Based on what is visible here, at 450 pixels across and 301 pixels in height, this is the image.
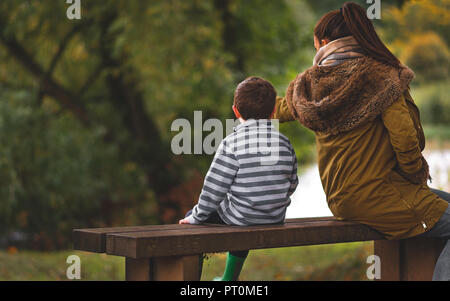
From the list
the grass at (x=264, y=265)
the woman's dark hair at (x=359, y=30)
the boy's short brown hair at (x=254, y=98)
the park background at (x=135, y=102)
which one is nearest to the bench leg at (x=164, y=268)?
the boy's short brown hair at (x=254, y=98)

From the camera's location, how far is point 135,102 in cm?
1049

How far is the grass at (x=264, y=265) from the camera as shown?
682 centimetres

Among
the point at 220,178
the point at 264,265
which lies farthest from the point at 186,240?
the point at 264,265

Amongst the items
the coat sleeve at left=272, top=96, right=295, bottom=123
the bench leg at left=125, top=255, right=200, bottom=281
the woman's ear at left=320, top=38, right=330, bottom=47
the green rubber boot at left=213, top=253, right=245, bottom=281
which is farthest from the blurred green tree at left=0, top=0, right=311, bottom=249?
the bench leg at left=125, top=255, right=200, bottom=281

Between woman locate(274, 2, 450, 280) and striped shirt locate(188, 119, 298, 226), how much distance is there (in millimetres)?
276

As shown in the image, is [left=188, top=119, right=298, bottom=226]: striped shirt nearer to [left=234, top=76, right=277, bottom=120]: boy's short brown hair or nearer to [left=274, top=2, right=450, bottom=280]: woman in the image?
[left=234, top=76, right=277, bottom=120]: boy's short brown hair

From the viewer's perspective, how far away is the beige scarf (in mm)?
3221

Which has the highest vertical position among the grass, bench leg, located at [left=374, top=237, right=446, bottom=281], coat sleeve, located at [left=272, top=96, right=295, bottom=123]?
coat sleeve, located at [left=272, top=96, right=295, bottom=123]

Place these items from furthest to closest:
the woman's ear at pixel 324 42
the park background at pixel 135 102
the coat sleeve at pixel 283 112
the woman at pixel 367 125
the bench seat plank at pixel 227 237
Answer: the park background at pixel 135 102 < the coat sleeve at pixel 283 112 < the woman's ear at pixel 324 42 < the woman at pixel 367 125 < the bench seat plank at pixel 227 237

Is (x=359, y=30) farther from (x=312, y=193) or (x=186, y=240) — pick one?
(x=312, y=193)

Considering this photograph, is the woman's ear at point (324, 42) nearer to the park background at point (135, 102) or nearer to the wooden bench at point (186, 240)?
the wooden bench at point (186, 240)

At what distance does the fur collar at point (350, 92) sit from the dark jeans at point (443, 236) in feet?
2.12
